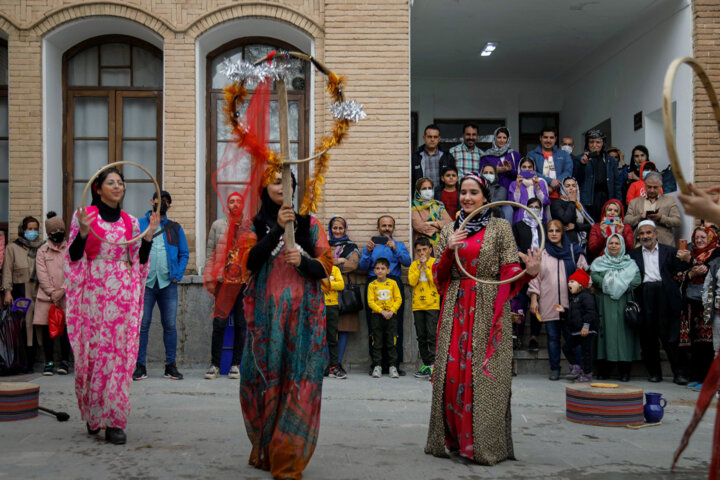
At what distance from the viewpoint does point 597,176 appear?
13117 mm

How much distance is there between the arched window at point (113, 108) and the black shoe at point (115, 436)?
697 centimetres

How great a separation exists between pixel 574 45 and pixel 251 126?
1188 centimetres

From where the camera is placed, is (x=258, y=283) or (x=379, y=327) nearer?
(x=258, y=283)

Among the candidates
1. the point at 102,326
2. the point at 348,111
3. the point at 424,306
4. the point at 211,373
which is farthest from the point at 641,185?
the point at 102,326

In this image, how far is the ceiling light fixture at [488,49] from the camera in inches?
619

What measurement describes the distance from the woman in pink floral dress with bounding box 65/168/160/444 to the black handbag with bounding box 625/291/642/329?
671 cm

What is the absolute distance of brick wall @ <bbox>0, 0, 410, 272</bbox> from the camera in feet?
40.1

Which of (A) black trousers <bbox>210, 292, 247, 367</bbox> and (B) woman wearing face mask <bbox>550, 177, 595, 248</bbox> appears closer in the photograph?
(A) black trousers <bbox>210, 292, 247, 367</bbox>

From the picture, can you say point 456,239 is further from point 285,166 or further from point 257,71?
point 257,71

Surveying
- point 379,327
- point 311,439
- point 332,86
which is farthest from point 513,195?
point 311,439

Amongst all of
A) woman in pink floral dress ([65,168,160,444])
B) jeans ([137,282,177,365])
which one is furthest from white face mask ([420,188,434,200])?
woman in pink floral dress ([65,168,160,444])

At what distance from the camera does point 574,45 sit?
16016 millimetres

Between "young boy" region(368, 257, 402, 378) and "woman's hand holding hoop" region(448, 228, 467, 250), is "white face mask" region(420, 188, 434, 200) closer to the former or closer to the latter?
"young boy" region(368, 257, 402, 378)

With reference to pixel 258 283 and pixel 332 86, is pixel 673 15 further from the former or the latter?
pixel 258 283
